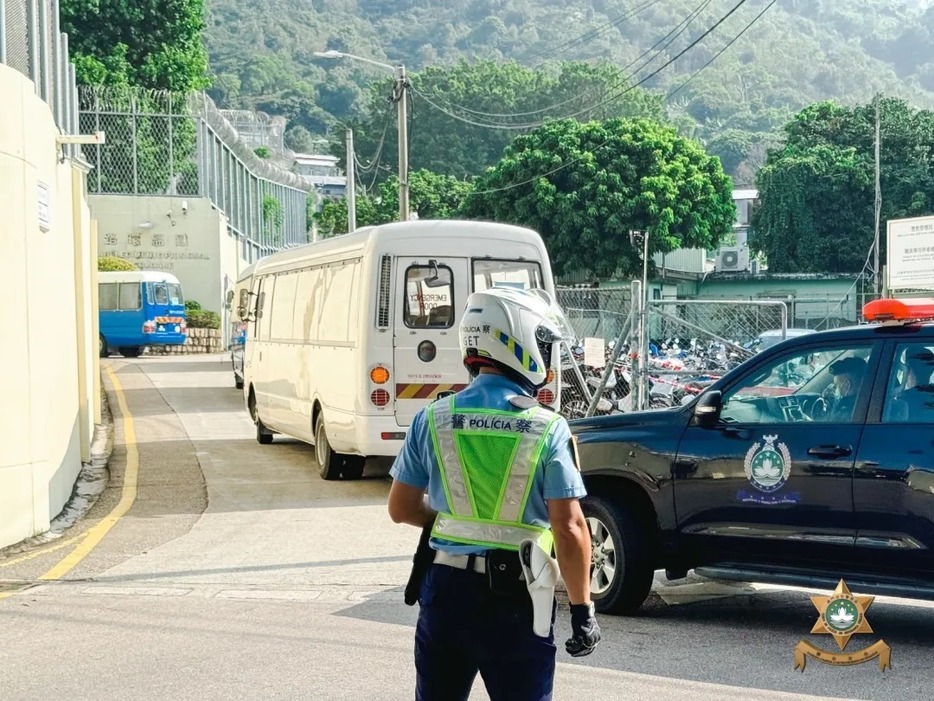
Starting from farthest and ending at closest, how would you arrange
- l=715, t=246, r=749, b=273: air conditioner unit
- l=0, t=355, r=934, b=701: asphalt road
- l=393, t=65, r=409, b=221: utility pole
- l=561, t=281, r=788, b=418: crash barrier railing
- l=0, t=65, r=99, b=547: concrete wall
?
l=715, t=246, r=749, b=273: air conditioner unit < l=393, t=65, r=409, b=221: utility pole < l=561, t=281, r=788, b=418: crash barrier railing < l=0, t=65, r=99, b=547: concrete wall < l=0, t=355, r=934, b=701: asphalt road

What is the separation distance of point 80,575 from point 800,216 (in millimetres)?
58440

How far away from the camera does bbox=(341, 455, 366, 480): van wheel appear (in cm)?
1411

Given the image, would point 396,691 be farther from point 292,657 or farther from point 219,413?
point 219,413

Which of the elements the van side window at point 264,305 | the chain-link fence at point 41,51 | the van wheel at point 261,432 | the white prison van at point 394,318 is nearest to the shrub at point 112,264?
the van wheel at point 261,432

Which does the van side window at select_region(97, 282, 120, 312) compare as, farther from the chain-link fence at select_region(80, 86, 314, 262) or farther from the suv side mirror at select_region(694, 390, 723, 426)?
the suv side mirror at select_region(694, 390, 723, 426)

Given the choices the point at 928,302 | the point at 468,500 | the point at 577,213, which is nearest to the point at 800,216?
the point at 577,213

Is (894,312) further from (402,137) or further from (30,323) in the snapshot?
(402,137)

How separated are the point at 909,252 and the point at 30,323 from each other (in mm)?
15266

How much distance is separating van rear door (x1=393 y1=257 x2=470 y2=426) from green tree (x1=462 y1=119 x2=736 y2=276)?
41297 millimetres

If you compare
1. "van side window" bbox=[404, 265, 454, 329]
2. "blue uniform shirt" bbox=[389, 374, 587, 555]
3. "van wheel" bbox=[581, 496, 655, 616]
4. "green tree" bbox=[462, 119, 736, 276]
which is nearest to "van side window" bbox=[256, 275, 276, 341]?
"van side window" bbox=[404, 265, 454, 329]

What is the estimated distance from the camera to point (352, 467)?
14148 millimetres

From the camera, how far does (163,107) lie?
150 feet

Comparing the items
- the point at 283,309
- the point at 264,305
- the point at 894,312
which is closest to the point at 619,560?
the point at 894,312

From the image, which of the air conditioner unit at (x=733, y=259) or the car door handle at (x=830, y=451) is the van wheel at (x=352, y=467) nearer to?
the car door handle at (x=830, y=451)
